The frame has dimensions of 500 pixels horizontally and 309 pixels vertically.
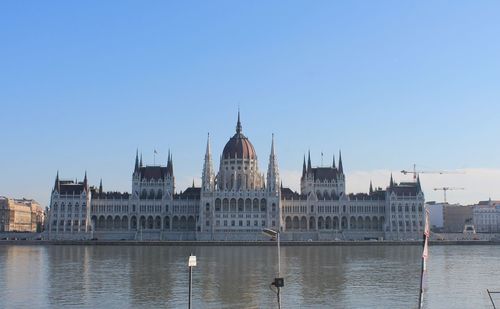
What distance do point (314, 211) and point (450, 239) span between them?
32.7 meters

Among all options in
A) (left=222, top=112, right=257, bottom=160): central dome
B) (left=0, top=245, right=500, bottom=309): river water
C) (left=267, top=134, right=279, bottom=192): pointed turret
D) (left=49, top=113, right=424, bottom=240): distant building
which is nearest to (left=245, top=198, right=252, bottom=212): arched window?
(left=49, top=113, right=424, bottom=240): distant building

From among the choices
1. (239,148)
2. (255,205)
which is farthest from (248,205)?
(239,148)

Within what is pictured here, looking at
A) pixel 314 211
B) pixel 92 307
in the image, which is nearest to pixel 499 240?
pixel 314 211

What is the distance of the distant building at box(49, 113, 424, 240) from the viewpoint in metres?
157

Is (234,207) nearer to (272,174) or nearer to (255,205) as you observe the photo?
(255,205)

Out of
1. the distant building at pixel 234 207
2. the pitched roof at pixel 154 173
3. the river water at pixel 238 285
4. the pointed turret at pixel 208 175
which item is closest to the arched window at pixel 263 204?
the distant building at pixel 234 207

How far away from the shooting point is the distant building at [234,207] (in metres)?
157

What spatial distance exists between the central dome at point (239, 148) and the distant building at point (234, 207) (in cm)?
25

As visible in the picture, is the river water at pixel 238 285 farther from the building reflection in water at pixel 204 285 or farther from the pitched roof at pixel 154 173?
the pitched roof at pixel 154 173

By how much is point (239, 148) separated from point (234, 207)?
16.9m

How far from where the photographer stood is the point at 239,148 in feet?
552

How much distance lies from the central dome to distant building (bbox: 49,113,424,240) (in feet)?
0.82

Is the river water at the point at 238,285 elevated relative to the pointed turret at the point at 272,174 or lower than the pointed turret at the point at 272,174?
lower

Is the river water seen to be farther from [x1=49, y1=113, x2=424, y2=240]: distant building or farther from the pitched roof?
the pitched roof
